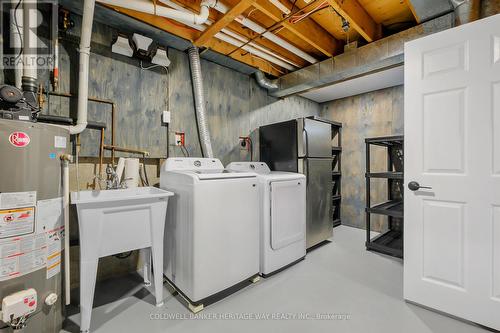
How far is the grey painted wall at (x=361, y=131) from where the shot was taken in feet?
12.1

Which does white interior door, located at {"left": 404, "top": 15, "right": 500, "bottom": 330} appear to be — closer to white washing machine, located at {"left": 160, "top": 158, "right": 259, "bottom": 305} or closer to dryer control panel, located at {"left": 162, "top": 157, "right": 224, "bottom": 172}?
white washing machine, located at {"left": 160, "top": 158, "right": 259, "bottom": 305}

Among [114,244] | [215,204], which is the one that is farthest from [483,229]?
[114,244]

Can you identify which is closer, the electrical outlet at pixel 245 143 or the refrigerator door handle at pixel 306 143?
the refrigerator door handle at pixel 306 143

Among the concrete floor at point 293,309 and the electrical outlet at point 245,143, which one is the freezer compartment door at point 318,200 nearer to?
the concrete floor at point 293,309

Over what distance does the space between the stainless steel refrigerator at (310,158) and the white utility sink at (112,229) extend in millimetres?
1842

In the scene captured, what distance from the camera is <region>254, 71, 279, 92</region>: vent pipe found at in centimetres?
341

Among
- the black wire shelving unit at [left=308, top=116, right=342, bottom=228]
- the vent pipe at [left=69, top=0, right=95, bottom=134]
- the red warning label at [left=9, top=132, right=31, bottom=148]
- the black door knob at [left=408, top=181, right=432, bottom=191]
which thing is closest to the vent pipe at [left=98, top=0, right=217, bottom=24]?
the vent pipe at [left=69, top=0, right=95, bottom=134]

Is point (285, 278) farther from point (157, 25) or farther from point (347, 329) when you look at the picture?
point (157, 25)

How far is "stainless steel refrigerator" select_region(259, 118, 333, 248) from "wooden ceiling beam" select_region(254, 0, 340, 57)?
95cm

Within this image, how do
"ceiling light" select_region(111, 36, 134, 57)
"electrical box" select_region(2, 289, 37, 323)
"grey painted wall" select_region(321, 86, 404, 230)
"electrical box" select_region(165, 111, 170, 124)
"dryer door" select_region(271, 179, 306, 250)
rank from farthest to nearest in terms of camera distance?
1. "grey painted wall" select_region(321, 86, 404, 230)
2. "electrical box" select_region(165, 111, 170, 124)
3. "dryer door" select_region(271, 179, 306, 250)
4. "ceiling light" select_region(111, 36, 134, 57)
5. "electrical box" select_region(2, 289, 37, 323)

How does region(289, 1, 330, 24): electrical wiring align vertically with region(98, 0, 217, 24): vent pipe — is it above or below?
above

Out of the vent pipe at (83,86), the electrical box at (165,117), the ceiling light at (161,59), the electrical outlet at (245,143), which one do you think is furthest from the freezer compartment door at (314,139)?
the vent pipe at (83,86)

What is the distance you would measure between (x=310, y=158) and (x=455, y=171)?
155 cm

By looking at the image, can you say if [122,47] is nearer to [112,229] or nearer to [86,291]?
[112,229]
